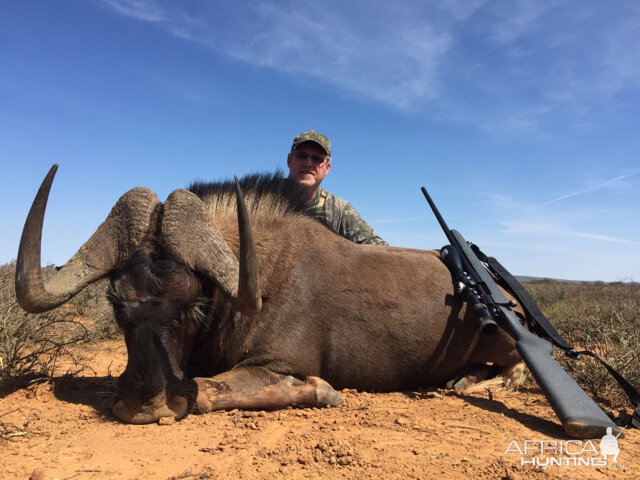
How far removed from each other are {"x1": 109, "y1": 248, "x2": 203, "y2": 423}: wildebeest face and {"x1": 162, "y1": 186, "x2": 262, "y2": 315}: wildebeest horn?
0.13 m

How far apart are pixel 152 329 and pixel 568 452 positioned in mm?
2760

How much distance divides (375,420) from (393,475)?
2.76 ft

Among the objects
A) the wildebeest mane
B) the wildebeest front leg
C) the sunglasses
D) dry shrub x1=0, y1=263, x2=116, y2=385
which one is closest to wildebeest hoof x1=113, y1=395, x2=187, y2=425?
the wildebeest front leg

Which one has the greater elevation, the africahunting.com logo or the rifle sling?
the rifle sling

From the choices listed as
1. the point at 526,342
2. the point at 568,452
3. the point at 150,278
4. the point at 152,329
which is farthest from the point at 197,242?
the point at 568,452

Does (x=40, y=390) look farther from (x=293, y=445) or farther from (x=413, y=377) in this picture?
(x=413, y=377)

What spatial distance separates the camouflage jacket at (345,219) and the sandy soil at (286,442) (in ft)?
11.8

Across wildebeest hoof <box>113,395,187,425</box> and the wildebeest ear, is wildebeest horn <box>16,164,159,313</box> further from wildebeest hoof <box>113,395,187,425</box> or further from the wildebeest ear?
wildebeest hoof <box>113,395,187,425</box>

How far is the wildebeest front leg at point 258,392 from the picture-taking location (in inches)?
133

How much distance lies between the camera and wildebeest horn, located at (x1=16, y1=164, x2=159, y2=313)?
9.43ft

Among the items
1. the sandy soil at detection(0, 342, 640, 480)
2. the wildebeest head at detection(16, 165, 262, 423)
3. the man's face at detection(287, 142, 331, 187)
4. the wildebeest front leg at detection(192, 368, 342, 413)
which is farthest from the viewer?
the man's face at detection(287, 142, 331, 187)

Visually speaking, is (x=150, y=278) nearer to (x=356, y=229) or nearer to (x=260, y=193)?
(x=260, y=193)

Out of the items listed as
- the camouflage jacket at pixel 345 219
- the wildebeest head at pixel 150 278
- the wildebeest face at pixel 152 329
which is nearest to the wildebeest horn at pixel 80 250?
the wildebeest head at pixel 150 278

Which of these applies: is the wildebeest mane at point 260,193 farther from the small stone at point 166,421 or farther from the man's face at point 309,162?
the man's face at point 309,162
